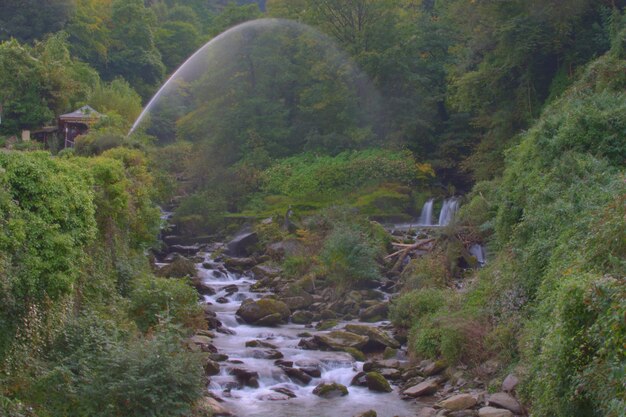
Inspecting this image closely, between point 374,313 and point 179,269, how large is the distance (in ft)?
29.3

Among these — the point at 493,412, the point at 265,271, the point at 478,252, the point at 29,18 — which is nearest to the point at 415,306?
the point at 478,252

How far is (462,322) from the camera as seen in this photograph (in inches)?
752

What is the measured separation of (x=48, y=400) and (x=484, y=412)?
8729 millimetres

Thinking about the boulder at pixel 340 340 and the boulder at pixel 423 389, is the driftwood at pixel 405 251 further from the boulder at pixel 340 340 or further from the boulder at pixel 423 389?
the boulder at pixel 423 389

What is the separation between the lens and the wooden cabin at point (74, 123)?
116 feet

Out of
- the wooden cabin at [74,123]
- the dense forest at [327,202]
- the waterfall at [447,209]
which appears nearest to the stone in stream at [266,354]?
the dense forest at [327,202]

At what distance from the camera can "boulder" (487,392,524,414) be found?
15.1 m

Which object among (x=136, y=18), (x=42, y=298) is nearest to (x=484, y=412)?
(x=42, y=298)

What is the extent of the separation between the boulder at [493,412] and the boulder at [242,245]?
21.0 m

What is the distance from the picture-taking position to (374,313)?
25297 millimetres

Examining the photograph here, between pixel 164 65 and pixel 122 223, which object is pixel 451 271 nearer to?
pixel 122 223

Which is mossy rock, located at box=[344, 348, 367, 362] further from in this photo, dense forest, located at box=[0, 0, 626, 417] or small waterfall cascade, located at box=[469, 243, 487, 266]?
small waterfall cascade, located at box=[469, 243, 487, 266]

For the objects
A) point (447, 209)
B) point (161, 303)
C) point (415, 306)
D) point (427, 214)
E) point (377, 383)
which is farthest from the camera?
point (427, 214)

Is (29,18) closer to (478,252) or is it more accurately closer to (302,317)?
(302,317)
